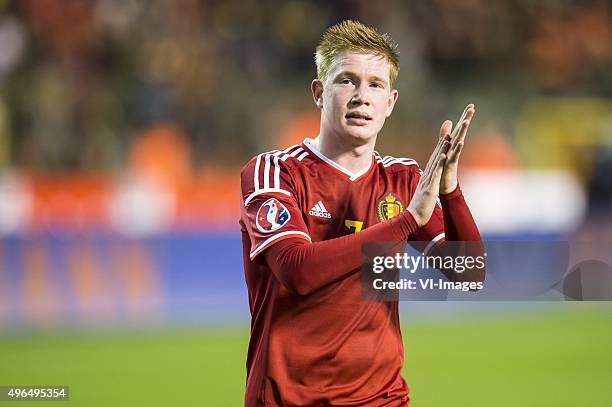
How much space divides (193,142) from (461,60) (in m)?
5.38

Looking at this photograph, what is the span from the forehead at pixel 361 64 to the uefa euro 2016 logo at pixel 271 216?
553 millimetres

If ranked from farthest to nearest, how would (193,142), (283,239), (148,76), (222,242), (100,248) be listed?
(148,76) < (193,142) < (222,242) < (100,248) < (283,239)

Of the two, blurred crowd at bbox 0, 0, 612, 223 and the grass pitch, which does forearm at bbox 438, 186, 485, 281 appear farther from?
blurred crowd at bbox 0, 0, 612, 223

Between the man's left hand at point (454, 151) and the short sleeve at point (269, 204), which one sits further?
the short sleeve at point (269, 204)

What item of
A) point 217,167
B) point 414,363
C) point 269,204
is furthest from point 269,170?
point 217,167

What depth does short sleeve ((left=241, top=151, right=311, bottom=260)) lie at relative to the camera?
3.38 metres

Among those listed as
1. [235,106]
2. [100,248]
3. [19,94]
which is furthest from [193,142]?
[100,248]

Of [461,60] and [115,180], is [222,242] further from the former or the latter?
[461,60]

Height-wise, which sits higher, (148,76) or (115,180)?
(148,76)

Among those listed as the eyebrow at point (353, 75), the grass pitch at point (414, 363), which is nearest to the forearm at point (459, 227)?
the eyebrow at point (353, 75)

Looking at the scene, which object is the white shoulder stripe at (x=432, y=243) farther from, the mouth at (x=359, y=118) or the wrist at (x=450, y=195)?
the mouth at (x=359, y=118)

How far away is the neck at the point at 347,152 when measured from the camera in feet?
11.9

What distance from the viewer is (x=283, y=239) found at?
131 inches

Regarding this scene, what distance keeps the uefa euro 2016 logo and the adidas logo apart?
6.4 inches
